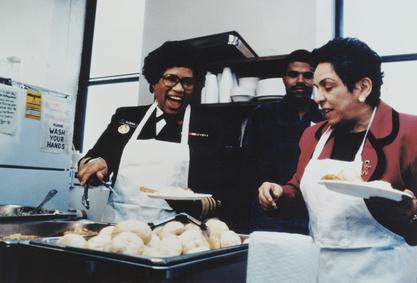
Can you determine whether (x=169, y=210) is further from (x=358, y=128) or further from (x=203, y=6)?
(x=203, y=6)

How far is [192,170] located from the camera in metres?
1.97

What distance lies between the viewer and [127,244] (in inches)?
34.9

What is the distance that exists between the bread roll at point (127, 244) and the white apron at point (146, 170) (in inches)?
37.4

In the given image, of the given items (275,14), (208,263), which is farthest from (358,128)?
(275,14)

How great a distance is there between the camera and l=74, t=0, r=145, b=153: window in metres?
4.30

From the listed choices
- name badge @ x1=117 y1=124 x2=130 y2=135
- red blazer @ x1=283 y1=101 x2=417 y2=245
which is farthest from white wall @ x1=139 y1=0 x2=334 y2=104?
red blazer @ x1=283 y1=101 x2=417 y2=245

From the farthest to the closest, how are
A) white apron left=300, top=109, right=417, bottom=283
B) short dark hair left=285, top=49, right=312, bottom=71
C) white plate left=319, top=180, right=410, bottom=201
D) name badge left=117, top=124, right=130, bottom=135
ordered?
short dark hair left=285, top=49, right=312, bottom=71 → name badge left=117, top=124, right=130, bottom=135 → white apron left=300, top=109, right=417, bottom=283 → white plate left=319, top=180, right=410, bottom=201

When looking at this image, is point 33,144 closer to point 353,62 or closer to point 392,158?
point 353,62

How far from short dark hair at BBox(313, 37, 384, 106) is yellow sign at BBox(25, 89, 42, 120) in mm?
2357

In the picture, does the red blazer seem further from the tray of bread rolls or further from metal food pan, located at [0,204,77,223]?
metal food pan, located at [0,204,77,223]

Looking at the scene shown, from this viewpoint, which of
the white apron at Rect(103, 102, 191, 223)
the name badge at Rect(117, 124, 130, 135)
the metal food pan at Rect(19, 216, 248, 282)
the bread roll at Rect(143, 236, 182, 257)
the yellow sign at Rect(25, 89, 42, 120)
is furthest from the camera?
the yellow sign at Rect(25, 89, 42, 120)

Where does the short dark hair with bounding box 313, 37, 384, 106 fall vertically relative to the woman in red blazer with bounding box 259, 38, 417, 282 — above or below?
above

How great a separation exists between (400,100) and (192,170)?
1.60m

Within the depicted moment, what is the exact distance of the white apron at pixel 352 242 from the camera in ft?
4.32
